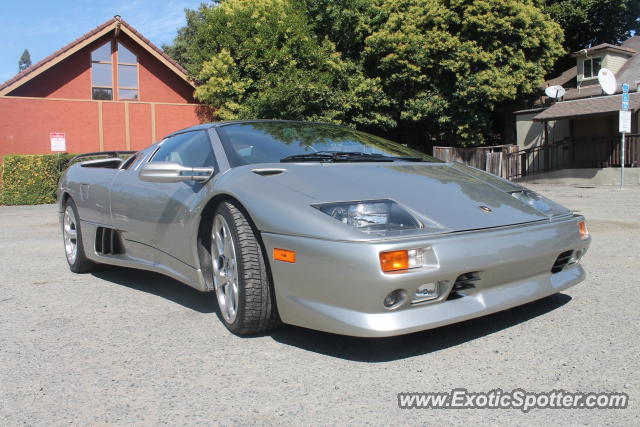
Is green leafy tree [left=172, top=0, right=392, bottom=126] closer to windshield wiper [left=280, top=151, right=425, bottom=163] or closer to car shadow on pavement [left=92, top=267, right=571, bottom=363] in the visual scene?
windshield wiper [left=280, top=151, right=425, bottom=163]

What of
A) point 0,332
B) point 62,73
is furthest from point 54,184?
point 0,332

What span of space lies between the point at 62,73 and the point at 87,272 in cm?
1997

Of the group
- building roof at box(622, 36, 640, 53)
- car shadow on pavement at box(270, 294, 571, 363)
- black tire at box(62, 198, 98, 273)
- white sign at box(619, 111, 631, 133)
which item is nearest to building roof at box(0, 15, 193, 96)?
white sign at box(619, 111, 631, 133)

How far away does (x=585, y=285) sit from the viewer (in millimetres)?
4098

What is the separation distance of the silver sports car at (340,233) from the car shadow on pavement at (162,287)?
324 mm

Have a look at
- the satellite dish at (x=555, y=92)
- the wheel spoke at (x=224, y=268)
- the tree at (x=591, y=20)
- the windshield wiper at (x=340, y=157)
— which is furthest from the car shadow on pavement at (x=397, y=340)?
the tree at (x=591, y=20)

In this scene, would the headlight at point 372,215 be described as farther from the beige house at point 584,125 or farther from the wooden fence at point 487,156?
the wooden fence at point 487,156

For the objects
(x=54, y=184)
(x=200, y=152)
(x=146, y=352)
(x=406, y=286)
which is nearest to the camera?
(x=406, y=286)

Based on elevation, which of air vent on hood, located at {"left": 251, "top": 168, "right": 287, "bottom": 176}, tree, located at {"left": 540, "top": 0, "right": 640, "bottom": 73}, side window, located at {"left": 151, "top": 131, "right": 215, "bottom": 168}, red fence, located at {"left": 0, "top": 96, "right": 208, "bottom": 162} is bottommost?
air vent on hood, located at {"left": 251, "top": 168, "right": 287, "bottom": 176}

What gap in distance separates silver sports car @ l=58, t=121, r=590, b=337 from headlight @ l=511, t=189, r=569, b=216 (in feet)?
0.04

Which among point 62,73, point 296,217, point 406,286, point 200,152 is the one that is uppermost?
point 62,73

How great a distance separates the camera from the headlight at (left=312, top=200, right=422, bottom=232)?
2732mm

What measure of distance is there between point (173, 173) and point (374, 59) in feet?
77.1

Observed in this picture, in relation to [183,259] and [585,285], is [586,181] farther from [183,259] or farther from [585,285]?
[183,259]
